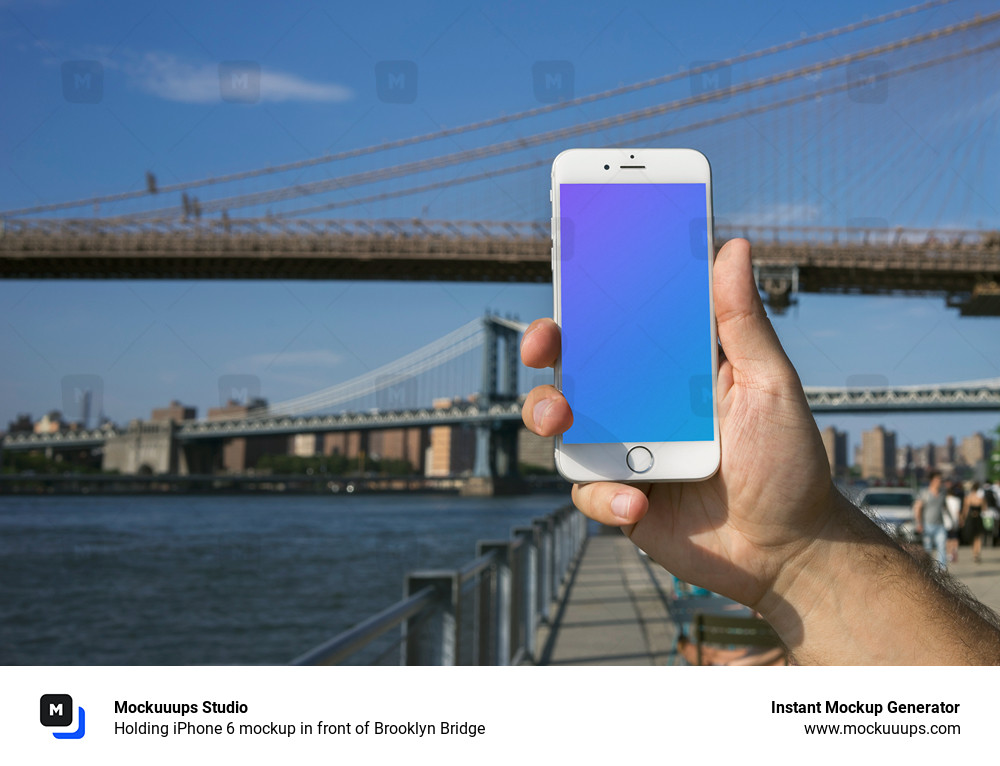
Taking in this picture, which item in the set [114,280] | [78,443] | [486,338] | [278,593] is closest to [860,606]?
[114,280]

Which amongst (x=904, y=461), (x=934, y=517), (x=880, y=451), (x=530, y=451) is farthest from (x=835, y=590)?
(x=530, y=451)

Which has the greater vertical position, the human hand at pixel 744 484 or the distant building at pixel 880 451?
the human hand at pixel 744 484

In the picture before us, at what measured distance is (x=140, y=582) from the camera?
1702cm

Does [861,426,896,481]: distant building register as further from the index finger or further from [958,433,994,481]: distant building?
the index finger

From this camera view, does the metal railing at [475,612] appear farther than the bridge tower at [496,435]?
No

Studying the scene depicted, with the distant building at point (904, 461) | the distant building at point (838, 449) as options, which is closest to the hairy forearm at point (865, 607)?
the distant building at point (838, 449)

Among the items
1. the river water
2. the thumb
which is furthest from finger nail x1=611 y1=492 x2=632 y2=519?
the river water

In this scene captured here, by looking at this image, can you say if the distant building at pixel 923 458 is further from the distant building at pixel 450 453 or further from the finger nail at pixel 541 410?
the distant building at pixel 450 453

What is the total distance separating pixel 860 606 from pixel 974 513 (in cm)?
950

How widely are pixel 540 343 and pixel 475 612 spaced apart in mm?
2149

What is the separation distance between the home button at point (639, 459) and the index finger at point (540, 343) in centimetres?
16

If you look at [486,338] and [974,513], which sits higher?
[486,338]

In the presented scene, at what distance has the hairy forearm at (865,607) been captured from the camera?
1029 millimetres
